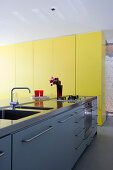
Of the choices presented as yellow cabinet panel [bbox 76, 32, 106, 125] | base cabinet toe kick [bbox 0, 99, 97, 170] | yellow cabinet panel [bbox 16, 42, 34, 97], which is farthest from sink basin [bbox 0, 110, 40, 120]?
yellow cabinet panel [bbox 16, 42, 34, 97]

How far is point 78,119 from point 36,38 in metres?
4.00

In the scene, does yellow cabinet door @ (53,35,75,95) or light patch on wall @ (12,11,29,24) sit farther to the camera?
yellow cabinet door @ (53,35,75,95)

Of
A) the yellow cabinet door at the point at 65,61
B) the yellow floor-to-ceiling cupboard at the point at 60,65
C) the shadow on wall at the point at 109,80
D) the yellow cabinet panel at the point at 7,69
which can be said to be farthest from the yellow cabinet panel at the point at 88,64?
the yellow cabinet panel at the point at 7,69

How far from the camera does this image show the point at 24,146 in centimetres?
103

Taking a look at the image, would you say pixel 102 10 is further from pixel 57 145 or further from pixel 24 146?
pixel 24 146

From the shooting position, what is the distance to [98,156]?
248cm

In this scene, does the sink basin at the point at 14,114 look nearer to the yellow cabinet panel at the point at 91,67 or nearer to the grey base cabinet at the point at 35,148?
the grey base cabinet at the point at 35,148

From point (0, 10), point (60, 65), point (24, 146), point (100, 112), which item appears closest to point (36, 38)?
point (60, 65)

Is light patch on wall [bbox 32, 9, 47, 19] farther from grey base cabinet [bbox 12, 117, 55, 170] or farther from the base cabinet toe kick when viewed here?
grey base cabinet [bbox 12, 117, 55, 170]

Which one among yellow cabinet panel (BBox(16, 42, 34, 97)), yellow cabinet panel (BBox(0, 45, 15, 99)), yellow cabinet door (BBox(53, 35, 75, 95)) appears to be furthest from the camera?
yellow cabinet panel (BBox(0, 45, 15, 99))

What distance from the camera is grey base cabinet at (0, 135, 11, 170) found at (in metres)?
0.83

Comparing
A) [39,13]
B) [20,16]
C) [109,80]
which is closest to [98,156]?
[39,13]

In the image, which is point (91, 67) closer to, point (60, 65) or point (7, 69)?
point (60, 65)

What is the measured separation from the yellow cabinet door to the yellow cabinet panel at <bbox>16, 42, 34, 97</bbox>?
0.95 m
